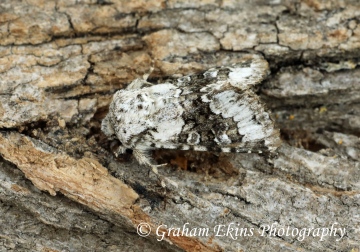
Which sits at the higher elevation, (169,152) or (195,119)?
(195,119)

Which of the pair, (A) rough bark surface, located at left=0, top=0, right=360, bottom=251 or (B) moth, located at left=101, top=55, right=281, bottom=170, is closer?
(A) rough bark surface, located at left=0, top=0, right=360, bottom=251

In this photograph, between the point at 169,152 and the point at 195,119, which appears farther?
the point at 169,152

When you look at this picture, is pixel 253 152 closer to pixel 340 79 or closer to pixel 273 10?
pixel 340 79

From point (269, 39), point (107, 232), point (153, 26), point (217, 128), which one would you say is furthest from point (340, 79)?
point (107, 232)

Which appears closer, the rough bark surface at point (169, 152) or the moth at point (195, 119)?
the rough bark surface at point (169, 152)
